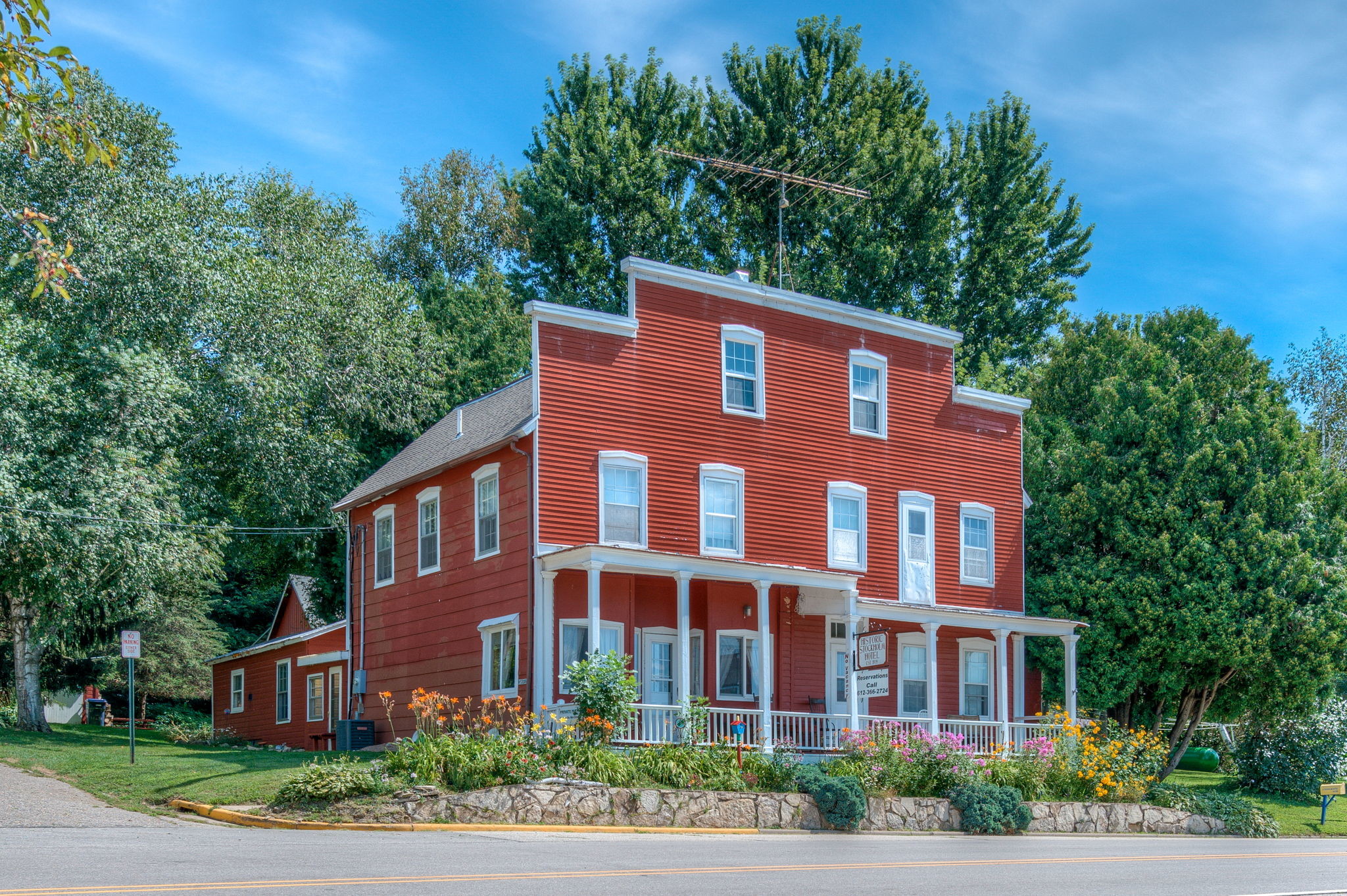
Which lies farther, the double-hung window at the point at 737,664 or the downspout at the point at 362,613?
the downspout at the point at 362,613

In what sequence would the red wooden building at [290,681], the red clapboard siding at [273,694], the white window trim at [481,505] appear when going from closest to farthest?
the white window trim at [481,505]
the red wooden building at [290,681]
the red clapboard siding at [273,694]

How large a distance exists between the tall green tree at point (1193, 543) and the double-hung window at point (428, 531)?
13.6 meters

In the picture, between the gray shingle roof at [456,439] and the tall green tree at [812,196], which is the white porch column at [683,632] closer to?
the gray shingle roof at [456,439]

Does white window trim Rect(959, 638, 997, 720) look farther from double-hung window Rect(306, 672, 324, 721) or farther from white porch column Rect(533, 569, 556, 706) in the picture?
double-hung window Rect(306, 672, 324, 721)

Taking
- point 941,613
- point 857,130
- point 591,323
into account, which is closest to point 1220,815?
point 941,613

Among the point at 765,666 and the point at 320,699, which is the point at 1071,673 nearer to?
the point at 765,666

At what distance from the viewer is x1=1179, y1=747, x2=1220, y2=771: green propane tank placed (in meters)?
39.9

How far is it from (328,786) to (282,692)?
20.5m

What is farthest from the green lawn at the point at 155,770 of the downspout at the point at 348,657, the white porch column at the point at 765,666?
the white porch column at the point at 765,666

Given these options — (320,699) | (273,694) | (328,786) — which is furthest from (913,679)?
(273,694)

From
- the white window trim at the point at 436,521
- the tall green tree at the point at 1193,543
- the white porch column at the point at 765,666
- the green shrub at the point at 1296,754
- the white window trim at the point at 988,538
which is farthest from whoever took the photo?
the green shrub at the point at 1296,754

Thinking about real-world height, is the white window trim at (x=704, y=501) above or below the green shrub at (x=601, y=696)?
above

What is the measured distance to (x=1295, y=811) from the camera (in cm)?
→ 2867

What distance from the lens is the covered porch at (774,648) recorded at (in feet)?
75.0
